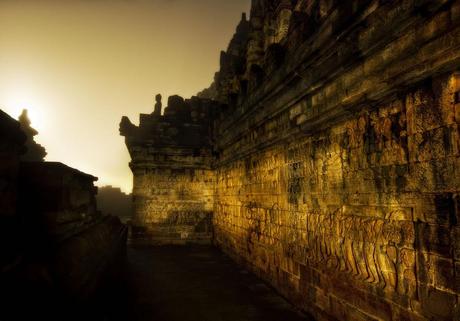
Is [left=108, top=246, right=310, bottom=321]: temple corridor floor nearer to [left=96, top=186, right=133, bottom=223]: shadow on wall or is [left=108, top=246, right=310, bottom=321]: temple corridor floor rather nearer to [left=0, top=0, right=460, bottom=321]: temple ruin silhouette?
[left=0, top=0, right=460, bottom=321]: temple ruin silhouette

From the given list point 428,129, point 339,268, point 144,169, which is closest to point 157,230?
point 144,169

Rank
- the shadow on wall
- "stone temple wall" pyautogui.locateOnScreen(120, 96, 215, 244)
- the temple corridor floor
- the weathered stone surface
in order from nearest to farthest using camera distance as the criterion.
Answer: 1. the weathered stone surface
2. the temple corridor floor
3. "stone temple wall" pyautogui.locateOnScreen(120, 96, 215, 244)
4. the shadow on wall

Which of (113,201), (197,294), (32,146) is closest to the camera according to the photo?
(197,294)

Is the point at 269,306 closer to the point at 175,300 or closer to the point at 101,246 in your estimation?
the point at 175,300

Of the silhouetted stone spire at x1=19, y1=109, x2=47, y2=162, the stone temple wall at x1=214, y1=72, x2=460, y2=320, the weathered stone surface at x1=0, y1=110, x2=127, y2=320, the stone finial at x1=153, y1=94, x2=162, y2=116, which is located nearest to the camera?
the weathered stone surface at x1=0, y1=110, x2=127, y2=320

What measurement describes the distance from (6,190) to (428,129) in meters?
3.84

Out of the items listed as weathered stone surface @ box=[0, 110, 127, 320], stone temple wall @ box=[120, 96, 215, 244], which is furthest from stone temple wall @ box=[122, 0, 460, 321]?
stone temple wall @ box=[120, 96, 215, 244]

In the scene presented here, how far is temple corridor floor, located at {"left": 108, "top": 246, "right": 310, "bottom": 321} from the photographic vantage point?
4.57 metres

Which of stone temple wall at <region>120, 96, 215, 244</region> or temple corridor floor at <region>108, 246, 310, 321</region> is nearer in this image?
temple corridor floor at <region>108, 246, 310, 321</region>

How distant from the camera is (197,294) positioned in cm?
558

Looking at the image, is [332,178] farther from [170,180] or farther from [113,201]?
[113,201]

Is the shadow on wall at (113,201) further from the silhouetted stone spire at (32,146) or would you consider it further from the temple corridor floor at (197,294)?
the temple corridor floor at (197,294)

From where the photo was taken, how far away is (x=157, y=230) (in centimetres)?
1089

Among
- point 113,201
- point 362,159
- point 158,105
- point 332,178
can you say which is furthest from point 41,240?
point 113,201
